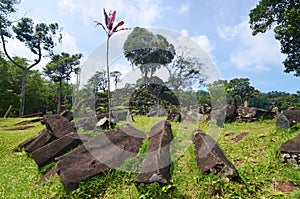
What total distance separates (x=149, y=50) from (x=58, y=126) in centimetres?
424

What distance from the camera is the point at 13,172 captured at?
231 inches

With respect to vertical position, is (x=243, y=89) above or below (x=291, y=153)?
above

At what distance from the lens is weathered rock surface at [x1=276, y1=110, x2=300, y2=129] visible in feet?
21.0

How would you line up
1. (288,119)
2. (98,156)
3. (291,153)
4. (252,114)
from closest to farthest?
1. (291,153)
2. (98,156)
3. (288,119)
4. (252,114)

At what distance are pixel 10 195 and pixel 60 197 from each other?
50.6 inches

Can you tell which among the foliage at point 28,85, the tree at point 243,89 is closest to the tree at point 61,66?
the foliage at point 28,85

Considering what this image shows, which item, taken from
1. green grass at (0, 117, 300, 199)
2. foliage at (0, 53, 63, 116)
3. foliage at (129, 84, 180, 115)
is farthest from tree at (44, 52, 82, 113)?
green grass at (0, 117, 300, 199)

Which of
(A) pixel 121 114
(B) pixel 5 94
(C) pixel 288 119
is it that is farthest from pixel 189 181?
(B) pixel 5 94

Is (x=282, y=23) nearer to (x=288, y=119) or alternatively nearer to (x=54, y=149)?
(x=288, y=119)

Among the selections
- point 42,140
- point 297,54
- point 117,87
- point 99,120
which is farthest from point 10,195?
point 297,54

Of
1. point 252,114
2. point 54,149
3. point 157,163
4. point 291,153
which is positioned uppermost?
point 252,114

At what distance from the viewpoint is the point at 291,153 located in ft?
13.7

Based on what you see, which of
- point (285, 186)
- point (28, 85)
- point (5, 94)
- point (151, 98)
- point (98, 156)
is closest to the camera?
point (285, 186)

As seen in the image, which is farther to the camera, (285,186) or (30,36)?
(30,36)
